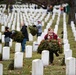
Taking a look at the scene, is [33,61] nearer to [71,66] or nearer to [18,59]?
[71,66]

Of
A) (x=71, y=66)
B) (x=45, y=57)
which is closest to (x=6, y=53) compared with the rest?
(x=45, y=57)

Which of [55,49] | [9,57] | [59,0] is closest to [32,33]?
[9,57]

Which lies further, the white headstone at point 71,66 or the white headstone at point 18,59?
the white headstone at point 18,59

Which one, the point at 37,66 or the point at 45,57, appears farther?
the point at 45,57

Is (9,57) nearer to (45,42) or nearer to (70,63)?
(45,42)

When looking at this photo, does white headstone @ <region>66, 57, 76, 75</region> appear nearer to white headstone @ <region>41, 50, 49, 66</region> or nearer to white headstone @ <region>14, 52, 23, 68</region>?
white headstone @ <region>41, 50, 49, 66</region>

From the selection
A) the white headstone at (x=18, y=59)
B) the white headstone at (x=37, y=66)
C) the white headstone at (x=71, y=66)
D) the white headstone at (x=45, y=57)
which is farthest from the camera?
the white headstone at (x=45, y=57)

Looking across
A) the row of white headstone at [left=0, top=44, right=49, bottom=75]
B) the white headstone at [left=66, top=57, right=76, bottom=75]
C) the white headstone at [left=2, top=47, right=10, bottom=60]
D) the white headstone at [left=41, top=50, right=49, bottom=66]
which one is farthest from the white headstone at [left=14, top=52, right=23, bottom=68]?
the white headstone at [left=66, top=57, right=76, bottom=75]

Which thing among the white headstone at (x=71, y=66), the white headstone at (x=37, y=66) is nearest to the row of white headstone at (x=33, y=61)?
the white headstone at (x=37, y=66)

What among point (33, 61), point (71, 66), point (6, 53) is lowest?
point (6, 53)

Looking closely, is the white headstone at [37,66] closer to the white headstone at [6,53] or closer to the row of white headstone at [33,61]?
the row of white headstone at [33,61]

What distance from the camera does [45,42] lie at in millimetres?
14484

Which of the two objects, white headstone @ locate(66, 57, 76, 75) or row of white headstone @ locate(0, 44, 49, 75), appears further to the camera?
white headstone @ locate(66, 57, 76, 75)

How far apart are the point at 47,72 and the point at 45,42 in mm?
1829
